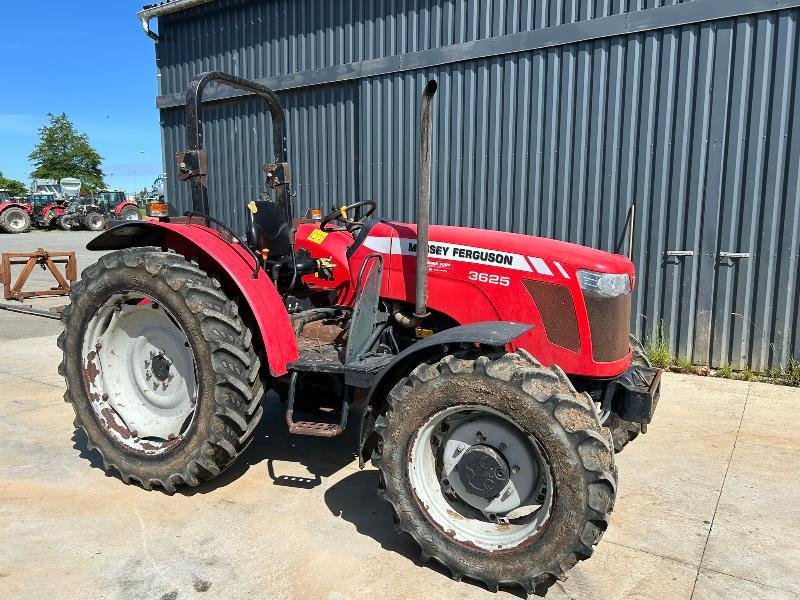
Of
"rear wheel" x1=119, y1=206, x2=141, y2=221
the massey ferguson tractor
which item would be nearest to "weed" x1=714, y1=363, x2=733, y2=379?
the massey ferguson tractor

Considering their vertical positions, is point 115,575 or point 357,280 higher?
point 357,280

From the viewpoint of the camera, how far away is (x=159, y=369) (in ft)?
11.3

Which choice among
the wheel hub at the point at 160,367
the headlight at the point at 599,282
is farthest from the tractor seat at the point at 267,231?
the headlight at the point at 599,282

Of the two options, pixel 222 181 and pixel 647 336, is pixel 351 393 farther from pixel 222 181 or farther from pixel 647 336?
pixel 222 181

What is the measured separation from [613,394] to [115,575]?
2398 millimetres

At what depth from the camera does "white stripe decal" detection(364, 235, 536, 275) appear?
2.92 meters

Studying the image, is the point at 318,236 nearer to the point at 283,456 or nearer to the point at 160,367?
the point at 160,367

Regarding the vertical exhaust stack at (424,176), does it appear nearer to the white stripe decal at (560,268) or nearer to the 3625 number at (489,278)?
the 3625 number at (489,278)

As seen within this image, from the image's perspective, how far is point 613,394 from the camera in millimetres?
2941

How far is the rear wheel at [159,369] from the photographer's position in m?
2.98

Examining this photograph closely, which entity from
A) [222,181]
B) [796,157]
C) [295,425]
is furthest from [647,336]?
[222,181]

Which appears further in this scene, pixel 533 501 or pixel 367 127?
pixel 367 127

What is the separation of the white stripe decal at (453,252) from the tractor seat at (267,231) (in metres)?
0.66

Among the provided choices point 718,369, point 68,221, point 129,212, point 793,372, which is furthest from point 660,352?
point 68,221
